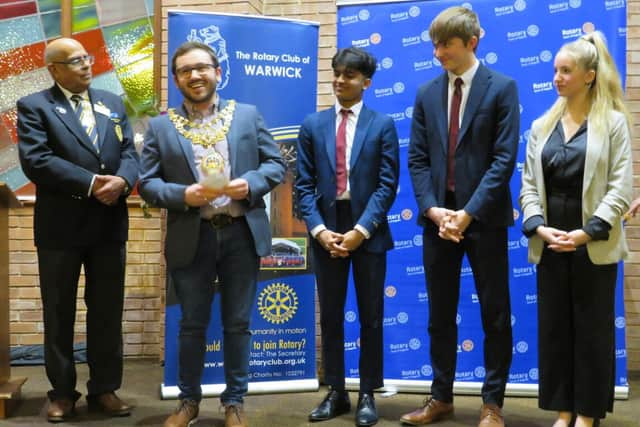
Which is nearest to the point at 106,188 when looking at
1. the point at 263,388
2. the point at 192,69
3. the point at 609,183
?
the point at 192,69

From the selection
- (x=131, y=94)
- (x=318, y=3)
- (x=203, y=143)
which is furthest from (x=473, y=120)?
(x=131, y=94)

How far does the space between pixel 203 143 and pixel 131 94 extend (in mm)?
2194

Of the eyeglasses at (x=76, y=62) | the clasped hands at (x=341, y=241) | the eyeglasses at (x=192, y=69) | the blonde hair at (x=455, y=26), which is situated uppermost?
the blonde hair at (x=455, y=26)

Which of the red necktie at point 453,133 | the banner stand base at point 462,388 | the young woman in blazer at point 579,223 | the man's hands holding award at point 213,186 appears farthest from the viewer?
the banner stand base at point 462,388

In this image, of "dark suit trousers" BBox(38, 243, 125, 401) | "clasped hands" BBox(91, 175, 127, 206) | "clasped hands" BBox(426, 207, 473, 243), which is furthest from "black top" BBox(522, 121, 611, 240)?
"dark suit trousers" BBox(38, 243, 125, 401)

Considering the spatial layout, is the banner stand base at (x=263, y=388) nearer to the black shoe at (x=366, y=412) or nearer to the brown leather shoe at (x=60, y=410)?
the brown leather shoe at (x=60, y=410)

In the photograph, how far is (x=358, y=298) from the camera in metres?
3.19

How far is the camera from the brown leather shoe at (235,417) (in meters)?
2.96

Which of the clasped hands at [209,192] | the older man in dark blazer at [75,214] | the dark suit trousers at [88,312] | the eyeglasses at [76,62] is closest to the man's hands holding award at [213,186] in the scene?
the clasped hands at [209,192]

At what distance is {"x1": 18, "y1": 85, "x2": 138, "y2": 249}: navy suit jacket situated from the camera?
3160 mm

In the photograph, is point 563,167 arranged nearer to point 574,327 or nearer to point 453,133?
point 453,133

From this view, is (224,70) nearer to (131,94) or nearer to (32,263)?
(131,94)

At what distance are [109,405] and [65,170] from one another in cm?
115

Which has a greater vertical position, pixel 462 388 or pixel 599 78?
pixel 599 78
